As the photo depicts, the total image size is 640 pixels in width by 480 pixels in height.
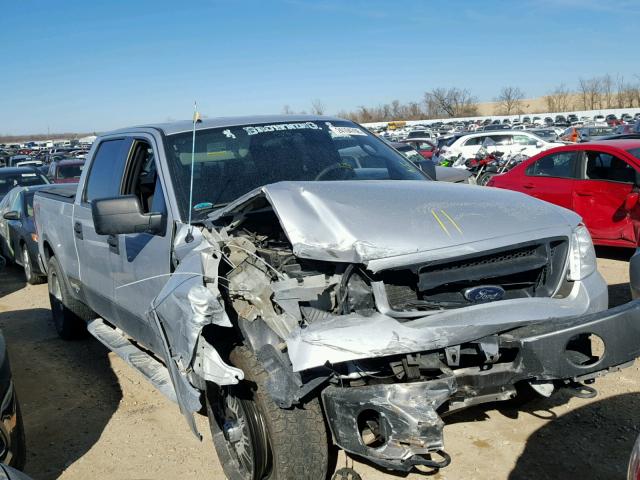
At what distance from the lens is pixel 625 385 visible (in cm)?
458

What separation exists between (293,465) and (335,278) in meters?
0.89

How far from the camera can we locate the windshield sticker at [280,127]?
4.55 meters

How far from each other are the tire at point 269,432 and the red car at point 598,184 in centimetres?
614

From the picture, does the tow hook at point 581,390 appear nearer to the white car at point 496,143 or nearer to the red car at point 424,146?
the white car at point 496,143

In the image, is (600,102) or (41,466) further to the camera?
(600,102)

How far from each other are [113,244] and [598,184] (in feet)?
21.5

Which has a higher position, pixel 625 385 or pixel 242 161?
pixel 242 161

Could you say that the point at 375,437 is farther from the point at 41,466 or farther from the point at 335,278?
the point at 41,466

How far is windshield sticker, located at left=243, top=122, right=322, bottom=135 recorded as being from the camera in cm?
455

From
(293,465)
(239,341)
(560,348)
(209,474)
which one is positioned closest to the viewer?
(560,348)

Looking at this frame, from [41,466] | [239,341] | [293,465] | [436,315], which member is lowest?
[41,466]

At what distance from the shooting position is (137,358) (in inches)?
178

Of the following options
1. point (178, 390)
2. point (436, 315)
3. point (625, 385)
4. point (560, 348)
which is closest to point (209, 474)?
point (178, 390)

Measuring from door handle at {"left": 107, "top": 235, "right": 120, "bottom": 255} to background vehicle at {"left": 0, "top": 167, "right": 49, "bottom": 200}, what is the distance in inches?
375
